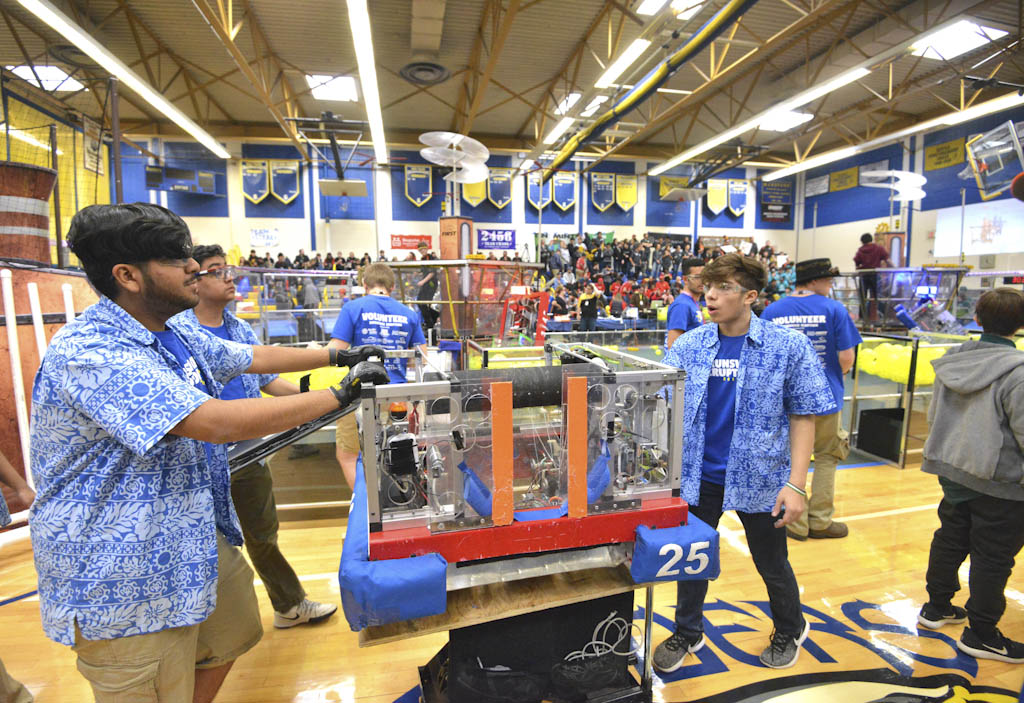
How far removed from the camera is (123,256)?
1.26 m

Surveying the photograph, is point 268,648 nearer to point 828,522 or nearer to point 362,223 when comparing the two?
point 828,522

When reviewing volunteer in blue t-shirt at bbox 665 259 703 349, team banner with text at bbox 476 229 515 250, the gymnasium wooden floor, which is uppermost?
team banner with text at bbox 476 229 515 250

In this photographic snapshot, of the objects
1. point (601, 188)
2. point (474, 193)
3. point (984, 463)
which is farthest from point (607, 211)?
point (984, 463)

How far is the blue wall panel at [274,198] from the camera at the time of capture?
15125 millimetres

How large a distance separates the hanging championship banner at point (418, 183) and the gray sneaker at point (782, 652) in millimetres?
15121

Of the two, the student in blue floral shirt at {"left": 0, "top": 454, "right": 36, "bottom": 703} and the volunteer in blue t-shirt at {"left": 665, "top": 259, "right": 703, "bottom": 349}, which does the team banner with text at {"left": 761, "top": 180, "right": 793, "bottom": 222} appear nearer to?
the volunteer in blue t-shirt at {"left": 665, "top": 259, "right": 703, "bottom": 349}

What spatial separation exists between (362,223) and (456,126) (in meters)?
4.00

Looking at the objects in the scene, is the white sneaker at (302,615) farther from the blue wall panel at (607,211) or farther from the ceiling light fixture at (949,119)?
the blue wall panel at (607,211)

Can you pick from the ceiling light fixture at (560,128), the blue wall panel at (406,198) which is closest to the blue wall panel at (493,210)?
the blue wall panel at (406,198)

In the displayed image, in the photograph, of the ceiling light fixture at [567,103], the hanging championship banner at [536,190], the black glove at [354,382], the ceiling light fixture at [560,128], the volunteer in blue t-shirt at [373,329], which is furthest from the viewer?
the hanging championship banner at [536,190]

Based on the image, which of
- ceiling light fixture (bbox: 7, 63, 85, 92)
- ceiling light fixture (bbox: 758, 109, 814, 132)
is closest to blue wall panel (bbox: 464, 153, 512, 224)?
ceiling light fixture (bbox: 758, 109, 814, 132)

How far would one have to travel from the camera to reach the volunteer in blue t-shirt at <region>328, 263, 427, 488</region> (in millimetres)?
3414

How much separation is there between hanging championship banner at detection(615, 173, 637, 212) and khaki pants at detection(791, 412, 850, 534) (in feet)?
48.5

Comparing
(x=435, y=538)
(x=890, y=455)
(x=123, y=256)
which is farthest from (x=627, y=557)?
(x=890, y=455)
